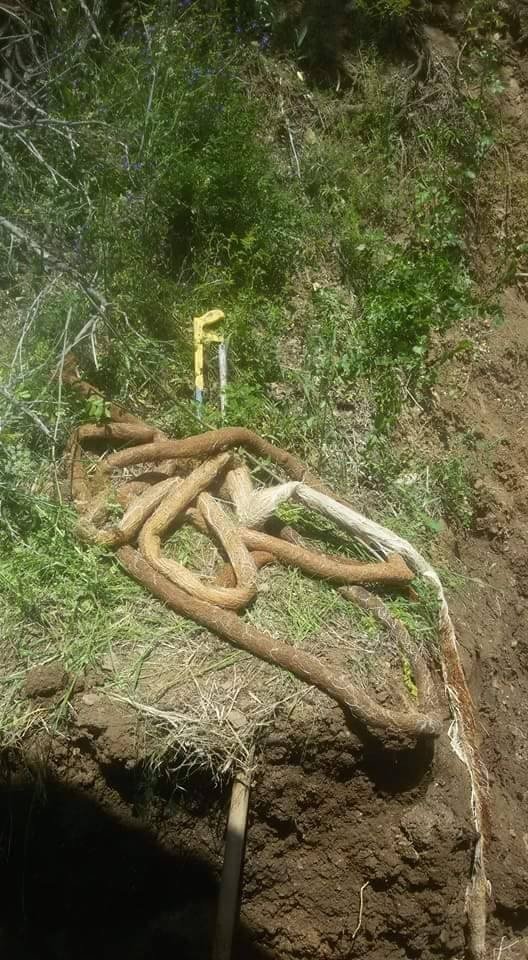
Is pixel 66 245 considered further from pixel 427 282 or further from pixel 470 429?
pixel 470 429

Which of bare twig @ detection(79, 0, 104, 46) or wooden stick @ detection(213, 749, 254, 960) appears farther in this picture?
bare twig @ detection(79, 0, 104, 46)

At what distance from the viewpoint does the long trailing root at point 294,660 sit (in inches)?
118

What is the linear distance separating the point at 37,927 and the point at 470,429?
9.66ft

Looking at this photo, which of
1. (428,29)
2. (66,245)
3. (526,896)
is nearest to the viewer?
A: (526,896)

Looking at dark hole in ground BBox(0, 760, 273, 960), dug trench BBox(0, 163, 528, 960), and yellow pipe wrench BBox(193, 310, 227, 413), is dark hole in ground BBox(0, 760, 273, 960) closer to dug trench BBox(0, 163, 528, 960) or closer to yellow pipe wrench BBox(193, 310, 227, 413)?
dug trench BBox(0, 163, 528, 960)

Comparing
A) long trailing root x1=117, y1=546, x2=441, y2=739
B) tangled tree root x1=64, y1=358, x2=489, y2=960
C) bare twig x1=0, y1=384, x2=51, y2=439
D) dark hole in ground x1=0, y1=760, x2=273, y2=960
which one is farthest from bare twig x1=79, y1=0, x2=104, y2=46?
dark hole in ground x1=0, y1=760, x2=273, y2=960

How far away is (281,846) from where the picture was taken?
3084 mm

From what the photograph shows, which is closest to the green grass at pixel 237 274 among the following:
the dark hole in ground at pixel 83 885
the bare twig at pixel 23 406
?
the bare twig at pixel 23 406

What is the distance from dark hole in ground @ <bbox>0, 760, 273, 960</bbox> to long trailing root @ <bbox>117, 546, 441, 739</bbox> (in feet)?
2.33

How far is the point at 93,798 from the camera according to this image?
289 centimetres

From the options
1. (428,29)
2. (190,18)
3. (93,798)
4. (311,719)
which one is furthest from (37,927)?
(428,29)

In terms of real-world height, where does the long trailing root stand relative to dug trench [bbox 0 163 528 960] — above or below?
above

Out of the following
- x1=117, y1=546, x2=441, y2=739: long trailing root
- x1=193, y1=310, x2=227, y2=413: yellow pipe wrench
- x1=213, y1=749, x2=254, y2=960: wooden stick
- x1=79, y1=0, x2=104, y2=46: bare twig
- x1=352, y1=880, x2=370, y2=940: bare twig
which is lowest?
x1=352, y1=880, x2=370, y2=940: bare twig

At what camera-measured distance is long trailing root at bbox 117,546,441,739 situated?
299 centimetres
